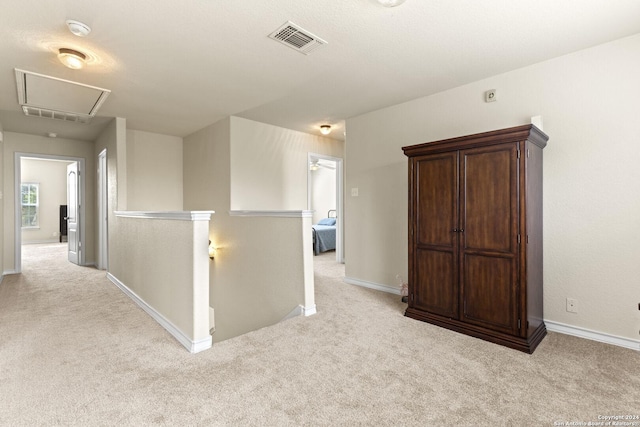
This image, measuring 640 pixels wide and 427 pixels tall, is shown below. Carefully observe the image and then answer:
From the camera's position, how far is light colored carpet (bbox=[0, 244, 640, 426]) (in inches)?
63.4

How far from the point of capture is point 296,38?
2318 mm

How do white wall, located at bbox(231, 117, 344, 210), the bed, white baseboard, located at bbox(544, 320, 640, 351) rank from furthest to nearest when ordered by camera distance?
the bed, white wall, located at bbox(231, 117, 344, 210), white baseboard, located at bbox(544, 320, 640, 351)

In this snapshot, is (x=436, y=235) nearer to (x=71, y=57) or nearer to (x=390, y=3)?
(x=390, y=3)

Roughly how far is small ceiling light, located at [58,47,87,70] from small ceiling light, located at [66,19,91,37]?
356 mm

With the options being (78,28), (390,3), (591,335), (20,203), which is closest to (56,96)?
(78,28)

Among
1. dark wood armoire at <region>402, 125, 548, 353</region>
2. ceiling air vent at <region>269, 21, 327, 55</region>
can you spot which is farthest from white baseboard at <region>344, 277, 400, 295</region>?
ceiling air vent at <region>269, 21, 327, 55</region>

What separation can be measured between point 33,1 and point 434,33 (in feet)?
8.34

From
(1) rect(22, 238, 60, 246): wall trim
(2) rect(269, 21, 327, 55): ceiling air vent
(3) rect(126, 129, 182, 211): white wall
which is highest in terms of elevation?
(2) rect(269, 21, 327, 55): ceiling air vent

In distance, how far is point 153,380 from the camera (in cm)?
192

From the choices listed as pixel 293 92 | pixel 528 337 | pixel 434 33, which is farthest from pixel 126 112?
pixel 528 337

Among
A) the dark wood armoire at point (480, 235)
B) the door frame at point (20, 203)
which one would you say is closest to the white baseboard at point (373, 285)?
the dark wood armoire at point (480, 235)

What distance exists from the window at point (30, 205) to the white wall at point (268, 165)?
820 cm

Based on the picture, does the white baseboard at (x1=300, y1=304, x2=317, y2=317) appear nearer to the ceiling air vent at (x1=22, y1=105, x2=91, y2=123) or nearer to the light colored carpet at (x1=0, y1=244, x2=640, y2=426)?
the light colored carpet at (x1=0, y1=244, x2=640, y2=426)

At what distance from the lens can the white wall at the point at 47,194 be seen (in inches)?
352
